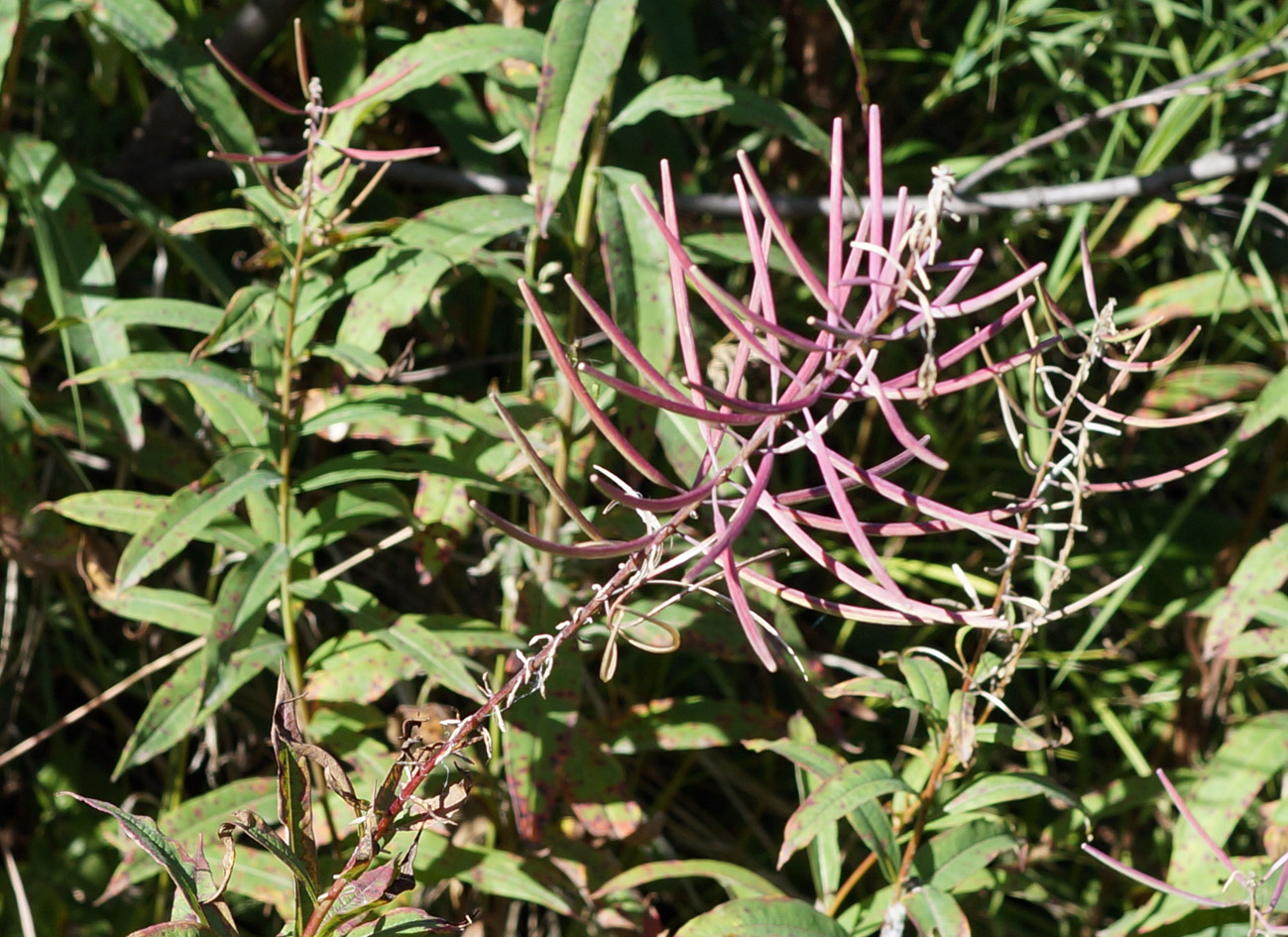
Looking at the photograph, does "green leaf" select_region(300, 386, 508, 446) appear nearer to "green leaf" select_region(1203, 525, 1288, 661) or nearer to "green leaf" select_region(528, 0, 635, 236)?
"green leaf" select_region(528, 0, 635, 236)

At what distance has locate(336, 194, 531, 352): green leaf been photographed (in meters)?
0.99

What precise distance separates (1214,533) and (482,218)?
1.13 metres

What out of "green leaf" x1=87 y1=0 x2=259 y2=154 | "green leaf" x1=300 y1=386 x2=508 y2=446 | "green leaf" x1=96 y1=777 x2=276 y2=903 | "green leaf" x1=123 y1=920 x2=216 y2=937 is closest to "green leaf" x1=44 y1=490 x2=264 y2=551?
"green leaf" x1=300 y1=386 x2=508 y2=446

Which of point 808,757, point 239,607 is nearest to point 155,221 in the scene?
point 239,607

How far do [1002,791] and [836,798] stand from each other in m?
0.15

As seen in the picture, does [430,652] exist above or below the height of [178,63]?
below

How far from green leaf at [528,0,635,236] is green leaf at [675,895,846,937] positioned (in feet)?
1.81

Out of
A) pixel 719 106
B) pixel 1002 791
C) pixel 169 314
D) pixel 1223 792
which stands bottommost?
pixel 1223 792

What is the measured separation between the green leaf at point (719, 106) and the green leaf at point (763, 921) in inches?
26.1

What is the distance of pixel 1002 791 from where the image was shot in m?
0.89

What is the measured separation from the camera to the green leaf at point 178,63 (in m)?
1.08

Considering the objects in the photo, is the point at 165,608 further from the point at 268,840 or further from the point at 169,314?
the point at 268,840

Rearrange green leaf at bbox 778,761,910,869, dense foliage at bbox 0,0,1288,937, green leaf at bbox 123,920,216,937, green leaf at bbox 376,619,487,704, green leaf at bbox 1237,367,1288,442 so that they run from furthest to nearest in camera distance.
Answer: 1. green leaf at bbox 1237,367,1288,442
2. green leaf at bbox 376,619,487,704
3. green leaf at bbox 778,761,910,869
4. dense foliage at bbox 0,0,1288,937
5. green leaf at bbox 123,920,216,937

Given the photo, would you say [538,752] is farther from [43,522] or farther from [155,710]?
[43,522]
